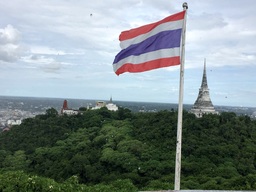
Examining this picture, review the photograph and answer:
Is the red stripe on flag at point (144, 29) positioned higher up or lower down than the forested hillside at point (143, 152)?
higher up

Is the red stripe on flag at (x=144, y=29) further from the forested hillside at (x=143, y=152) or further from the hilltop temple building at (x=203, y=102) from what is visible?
the hilltop temple building at (x=203, y=102)

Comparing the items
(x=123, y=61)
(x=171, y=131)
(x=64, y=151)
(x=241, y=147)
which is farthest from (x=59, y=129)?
(x=123, y=61)

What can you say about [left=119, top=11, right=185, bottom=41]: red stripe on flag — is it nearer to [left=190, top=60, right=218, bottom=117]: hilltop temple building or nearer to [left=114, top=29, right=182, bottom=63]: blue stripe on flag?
[left=114, top=29, right=182, bottom=63]: blue stripe on flag

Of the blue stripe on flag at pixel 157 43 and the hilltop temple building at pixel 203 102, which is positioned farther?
the hilltop temple building at pixel 203 102

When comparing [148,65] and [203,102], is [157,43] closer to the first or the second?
[148,65]

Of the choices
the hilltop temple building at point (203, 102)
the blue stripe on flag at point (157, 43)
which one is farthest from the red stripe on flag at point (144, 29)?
the hilltop temple building at point (203, 102)

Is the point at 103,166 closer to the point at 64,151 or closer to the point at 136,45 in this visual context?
the point at 64,151

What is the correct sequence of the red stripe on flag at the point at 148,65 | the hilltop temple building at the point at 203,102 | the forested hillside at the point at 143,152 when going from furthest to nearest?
the hilltop temple building at the point at 203,102, the forested hillside at the point at 143,152, the red stripe on flag at the point at 148,65
